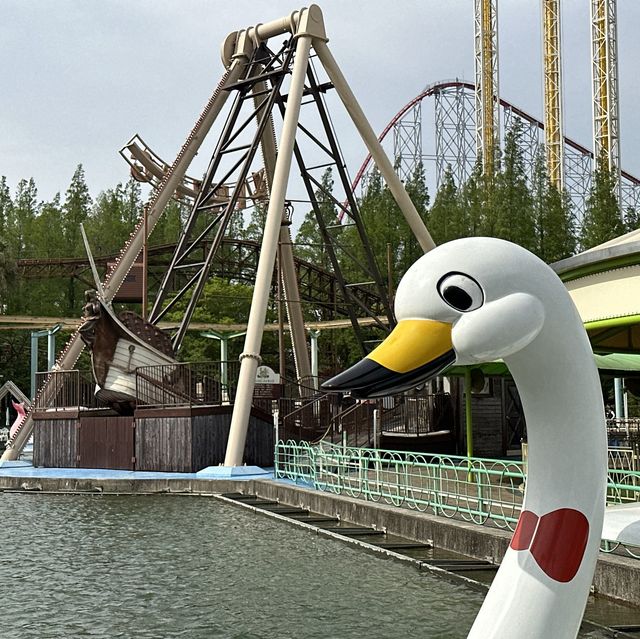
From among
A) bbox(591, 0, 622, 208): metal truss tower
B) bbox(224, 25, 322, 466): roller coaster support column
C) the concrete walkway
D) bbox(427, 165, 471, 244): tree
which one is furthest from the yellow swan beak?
bbox(591, 0, 622, 208): metal truss tower

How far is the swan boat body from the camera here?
284 cm

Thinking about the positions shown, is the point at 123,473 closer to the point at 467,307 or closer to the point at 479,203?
the point at 467,307

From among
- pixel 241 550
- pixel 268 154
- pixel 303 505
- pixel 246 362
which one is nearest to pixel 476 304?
pixel 241 550

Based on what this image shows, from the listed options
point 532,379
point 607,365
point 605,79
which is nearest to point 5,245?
point 605,79

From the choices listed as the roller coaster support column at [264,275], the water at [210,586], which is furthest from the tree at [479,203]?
the water at [210,586]

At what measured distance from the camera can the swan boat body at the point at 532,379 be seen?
2842 millimetres

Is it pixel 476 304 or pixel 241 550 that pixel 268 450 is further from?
pixel 476 304

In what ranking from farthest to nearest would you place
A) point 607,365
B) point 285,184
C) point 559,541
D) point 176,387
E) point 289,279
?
point 289,279, point 176,387, point 285,184, point 607,365, point 559,541

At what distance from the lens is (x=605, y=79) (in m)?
40.3

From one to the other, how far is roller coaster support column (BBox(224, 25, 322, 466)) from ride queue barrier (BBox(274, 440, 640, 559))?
1004 millimetres

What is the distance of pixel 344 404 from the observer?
866 inches

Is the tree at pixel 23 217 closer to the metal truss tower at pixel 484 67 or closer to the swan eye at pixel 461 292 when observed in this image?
the metal truss tower at pixel 484 67

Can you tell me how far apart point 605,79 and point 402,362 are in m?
41.0

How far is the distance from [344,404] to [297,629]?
14965 mm
